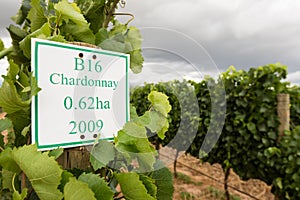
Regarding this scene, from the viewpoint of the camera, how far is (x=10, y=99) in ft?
2.81

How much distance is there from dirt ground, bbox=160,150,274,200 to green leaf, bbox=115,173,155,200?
4.48 m

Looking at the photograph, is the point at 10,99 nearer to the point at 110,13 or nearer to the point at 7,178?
the point at 7,178

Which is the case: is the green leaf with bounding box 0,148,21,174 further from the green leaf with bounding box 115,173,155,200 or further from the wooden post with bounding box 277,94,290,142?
the wooden post with bounding box 277,94,290,142

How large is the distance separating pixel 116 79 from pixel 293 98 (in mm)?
3909

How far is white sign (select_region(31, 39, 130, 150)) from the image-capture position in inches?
35.3

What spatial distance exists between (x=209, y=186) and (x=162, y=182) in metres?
5.65

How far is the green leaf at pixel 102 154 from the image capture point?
0.94 meters

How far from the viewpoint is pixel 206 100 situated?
5.72 m

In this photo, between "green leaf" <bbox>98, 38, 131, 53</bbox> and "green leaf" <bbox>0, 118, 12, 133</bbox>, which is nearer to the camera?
"green leaf" <bbox>0, 118, 12, 133</bbox>

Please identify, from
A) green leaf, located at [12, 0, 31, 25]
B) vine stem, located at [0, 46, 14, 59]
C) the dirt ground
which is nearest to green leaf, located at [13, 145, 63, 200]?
vine stem, located at [0, 46, 14, 59]

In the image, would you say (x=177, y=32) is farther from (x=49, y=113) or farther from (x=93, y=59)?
(x=49, y=113)

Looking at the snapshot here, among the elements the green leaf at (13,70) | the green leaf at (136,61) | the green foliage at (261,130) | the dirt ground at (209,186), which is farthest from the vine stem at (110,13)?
the dirt ground at (209,186)

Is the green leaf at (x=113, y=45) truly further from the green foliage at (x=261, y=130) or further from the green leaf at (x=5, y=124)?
the green foliage at (x=261, y=130)

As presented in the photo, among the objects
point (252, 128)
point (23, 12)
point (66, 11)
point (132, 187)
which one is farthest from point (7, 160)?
point (252, 128)
